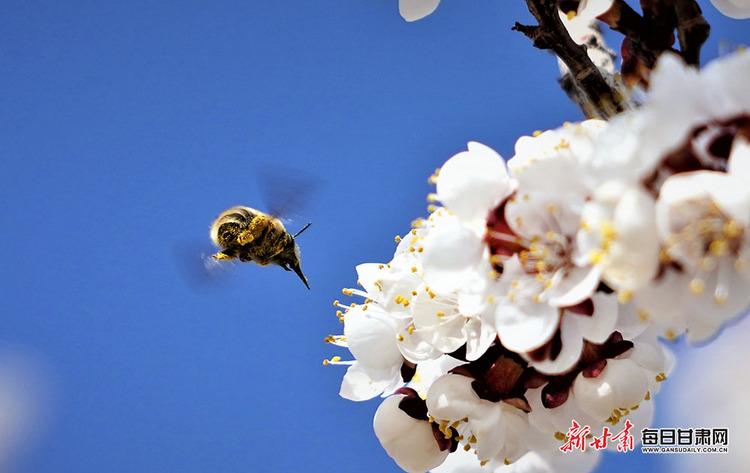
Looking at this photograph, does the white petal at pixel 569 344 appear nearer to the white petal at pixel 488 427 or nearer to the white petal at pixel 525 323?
the white petal at pixel 525 323

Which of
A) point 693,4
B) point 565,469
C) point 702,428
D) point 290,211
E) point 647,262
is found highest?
point 290,211

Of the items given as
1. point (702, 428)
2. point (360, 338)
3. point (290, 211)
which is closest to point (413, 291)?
point (360, 338)

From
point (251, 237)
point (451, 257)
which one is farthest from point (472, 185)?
point (251, 237)

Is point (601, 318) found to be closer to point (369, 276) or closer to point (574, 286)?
point (574, 286)

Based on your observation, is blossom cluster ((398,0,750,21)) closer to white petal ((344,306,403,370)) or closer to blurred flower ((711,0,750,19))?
blurred flower ((711,0,750,19))

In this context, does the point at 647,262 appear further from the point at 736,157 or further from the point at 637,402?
the point at 637,402

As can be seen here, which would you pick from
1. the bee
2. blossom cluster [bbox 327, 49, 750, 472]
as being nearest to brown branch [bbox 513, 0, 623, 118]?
blossom cluster [bbox 327, 49, 750, 472]

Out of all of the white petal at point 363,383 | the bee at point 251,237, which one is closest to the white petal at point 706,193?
the white petal at point 363,383
